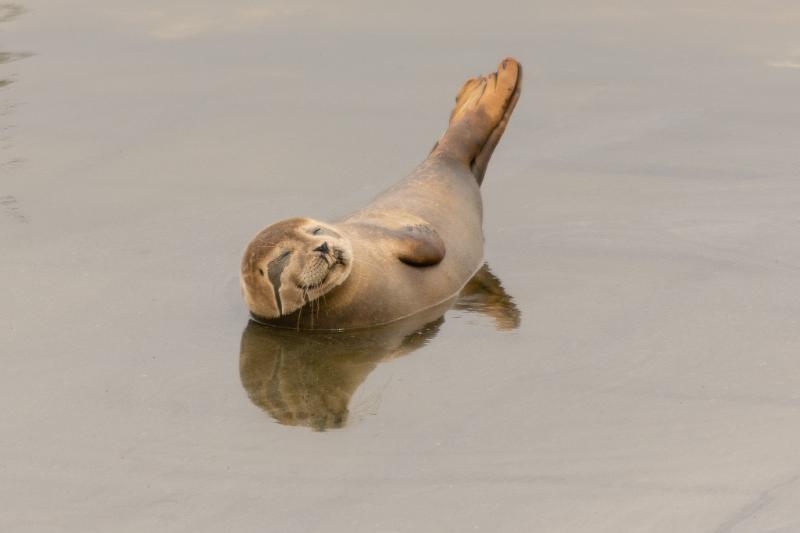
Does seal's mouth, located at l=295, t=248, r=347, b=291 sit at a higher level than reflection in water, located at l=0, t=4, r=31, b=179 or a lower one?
higher

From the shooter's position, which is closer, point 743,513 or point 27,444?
point 743,513

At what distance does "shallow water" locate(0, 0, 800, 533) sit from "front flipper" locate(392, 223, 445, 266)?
269 mm

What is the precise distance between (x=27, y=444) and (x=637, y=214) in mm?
3550

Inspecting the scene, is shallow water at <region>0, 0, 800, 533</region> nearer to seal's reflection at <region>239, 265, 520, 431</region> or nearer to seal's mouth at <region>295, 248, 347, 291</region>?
seal's reflection at <region>239, 265, 520, 431</region>

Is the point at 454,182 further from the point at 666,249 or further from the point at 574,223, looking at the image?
the point at 666,249

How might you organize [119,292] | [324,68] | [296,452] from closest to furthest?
[296,452]
[119,292]
[324,68]

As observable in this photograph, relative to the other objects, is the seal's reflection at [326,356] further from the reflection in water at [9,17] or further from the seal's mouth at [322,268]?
the reflection in water at [9,17]

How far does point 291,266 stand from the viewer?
22.8 ft

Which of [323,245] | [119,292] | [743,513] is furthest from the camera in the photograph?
[119,292]

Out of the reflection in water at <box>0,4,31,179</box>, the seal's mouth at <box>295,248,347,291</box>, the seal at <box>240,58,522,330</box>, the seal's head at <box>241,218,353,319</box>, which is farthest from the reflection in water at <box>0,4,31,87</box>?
the seal's mouth at <box>295,248,347,291</box>

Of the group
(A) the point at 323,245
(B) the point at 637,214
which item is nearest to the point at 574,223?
(B) the point at 637,214

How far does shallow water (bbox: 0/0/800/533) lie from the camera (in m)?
5.50

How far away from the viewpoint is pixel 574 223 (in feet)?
26.5

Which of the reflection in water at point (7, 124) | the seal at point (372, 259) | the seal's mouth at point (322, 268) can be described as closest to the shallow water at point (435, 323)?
the reflection in water at point (7, 124)
